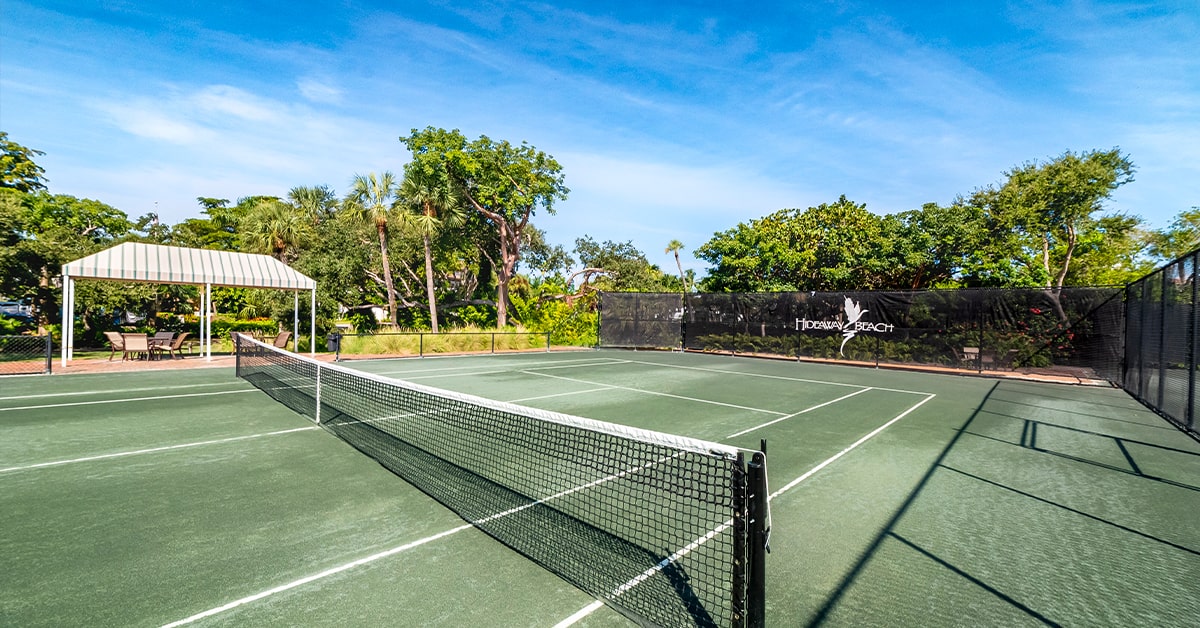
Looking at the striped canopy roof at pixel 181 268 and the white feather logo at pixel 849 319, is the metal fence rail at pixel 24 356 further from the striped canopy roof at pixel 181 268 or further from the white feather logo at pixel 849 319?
the white feather logo at pixel 849 319

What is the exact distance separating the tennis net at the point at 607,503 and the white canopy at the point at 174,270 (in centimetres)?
1298

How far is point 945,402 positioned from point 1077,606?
9.30 meters

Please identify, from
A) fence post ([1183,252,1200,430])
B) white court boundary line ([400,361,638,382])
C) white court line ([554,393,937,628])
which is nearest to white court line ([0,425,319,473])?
white court boundary line ([400,361,638,382])

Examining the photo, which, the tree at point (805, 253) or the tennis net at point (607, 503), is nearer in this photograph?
the tennis net at point (607, 503)

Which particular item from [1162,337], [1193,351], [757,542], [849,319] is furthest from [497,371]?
[1162,337]

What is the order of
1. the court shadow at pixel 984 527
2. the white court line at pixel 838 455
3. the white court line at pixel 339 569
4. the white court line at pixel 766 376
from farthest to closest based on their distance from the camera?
the white court line at pixel 766 376 < the white court line at pixel 838 455 < the court shadow at pixel 984 527 < the white court line at pixel 339 569

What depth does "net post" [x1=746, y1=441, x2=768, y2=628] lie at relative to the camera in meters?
2.63

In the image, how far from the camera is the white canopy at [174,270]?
1519 centimetres

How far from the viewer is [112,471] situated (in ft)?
18.5

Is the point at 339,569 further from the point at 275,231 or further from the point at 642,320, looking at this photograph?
the point at 275,231

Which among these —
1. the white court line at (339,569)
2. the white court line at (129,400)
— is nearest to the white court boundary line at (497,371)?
the white court line at (129,400)

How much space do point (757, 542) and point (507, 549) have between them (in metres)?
2.15

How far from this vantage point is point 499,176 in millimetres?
30375

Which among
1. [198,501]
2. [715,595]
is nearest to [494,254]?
[198,501]
